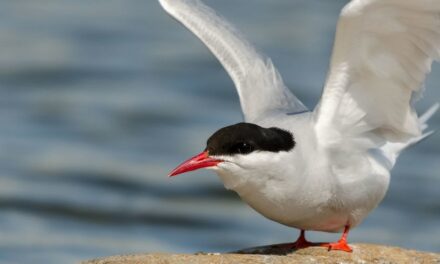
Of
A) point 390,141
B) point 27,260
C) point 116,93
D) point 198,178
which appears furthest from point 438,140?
point 390,141

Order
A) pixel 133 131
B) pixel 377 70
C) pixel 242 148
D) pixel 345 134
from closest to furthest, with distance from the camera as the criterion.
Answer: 1. pixel 242 148
2. pixel 377 70
3. pixel 345 134
4. pixel 133 131

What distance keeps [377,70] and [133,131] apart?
30.9 ft

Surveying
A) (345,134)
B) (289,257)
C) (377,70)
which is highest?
(377,70)

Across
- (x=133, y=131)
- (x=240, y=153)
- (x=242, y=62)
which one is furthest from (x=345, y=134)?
(x=133, y=131)

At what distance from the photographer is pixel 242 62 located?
10086 mm

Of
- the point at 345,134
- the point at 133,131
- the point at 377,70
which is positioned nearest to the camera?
the point at 377,70

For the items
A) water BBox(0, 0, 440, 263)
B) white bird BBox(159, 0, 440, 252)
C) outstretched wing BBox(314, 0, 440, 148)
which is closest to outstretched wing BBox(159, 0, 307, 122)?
white bird BBox(159, 0, 440, 252)

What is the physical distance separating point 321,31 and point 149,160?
4413 millimetres

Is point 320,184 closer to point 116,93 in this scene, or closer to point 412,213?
point 412,213

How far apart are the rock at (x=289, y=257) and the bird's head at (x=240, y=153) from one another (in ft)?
1.59

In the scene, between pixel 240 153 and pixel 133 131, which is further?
pixel 133 131

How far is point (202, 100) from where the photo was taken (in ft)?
60.7

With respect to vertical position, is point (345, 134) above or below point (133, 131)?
below

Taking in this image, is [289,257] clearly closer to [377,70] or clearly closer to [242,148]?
[242,148]
